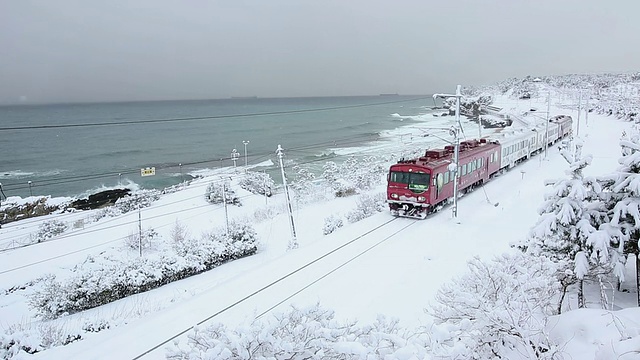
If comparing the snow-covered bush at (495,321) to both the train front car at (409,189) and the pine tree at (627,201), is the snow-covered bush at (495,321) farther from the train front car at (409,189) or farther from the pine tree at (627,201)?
the train front car at (409,189)

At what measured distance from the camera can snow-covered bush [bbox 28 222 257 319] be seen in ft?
44.2

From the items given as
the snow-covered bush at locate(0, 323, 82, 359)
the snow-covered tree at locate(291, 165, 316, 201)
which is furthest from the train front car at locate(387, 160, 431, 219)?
the snow-covered tree at locate(291, 165, 316, 201)

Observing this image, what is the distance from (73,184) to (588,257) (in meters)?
50.2

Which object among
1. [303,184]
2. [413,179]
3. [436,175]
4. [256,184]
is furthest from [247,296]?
[303,184]

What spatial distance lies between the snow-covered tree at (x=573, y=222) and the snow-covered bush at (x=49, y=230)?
2850 cm

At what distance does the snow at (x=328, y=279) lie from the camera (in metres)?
6.73

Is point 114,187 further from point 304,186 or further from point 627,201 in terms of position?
point 627,201

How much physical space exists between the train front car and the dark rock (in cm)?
2913

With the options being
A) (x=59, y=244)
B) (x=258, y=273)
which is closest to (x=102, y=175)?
(x=59, y=244)

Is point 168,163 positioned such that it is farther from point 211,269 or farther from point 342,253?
point 342,253

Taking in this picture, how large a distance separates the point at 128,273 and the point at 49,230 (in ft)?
53.3

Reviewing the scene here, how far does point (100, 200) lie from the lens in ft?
127

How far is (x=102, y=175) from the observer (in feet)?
160

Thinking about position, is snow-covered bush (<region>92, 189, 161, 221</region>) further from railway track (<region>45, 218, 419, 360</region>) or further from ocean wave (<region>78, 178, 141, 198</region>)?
railway track (<region>45, 218, 419, 360</region>)
